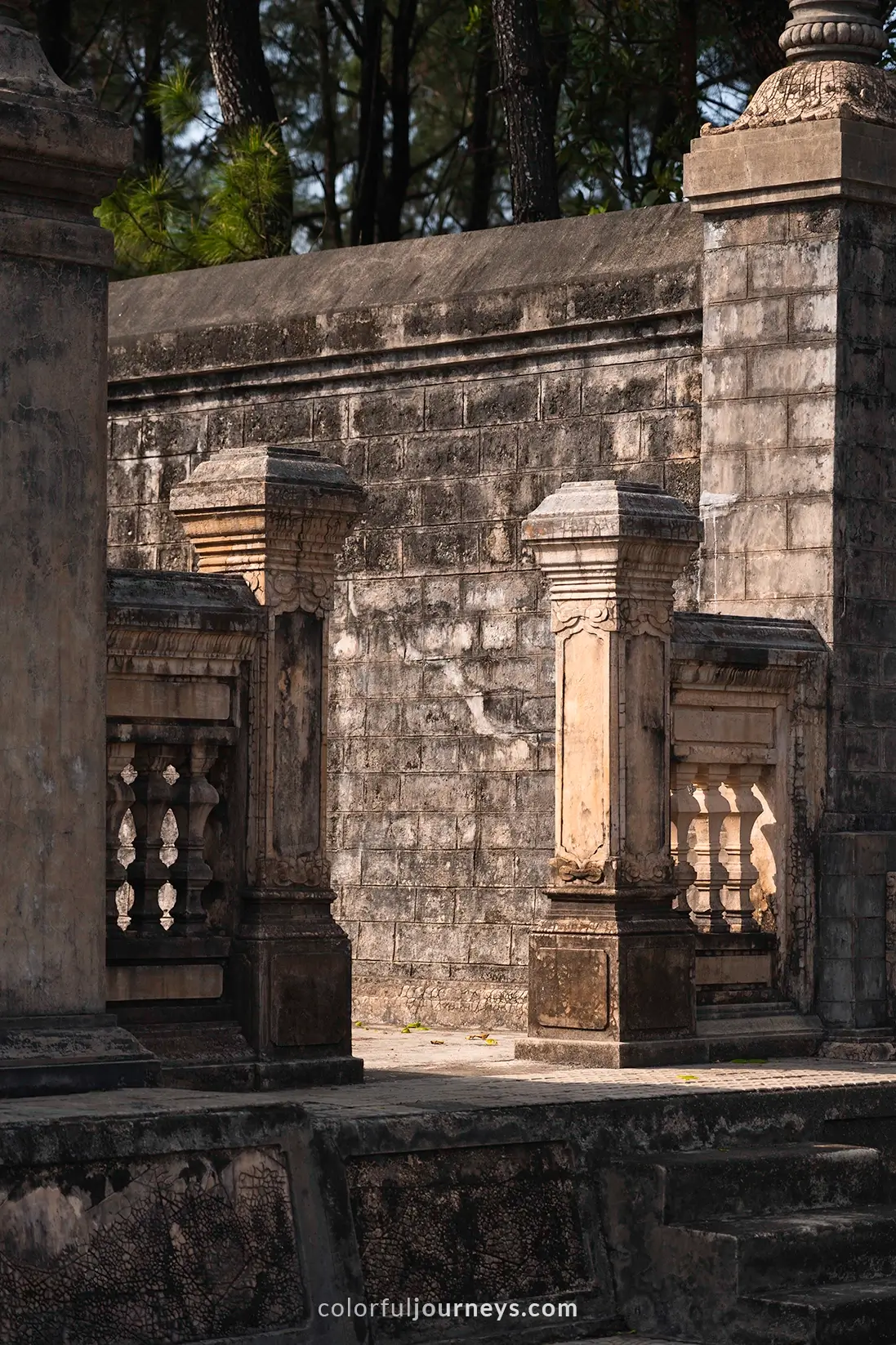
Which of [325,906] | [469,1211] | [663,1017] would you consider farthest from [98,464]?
[663,1017]

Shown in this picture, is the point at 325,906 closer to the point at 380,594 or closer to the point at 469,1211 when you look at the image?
the point at 469,1211

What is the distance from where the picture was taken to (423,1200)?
7.11m

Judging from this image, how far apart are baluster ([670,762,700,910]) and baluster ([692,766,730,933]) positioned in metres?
0.06

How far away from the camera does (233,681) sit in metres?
8.22

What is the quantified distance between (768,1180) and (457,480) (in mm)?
4400

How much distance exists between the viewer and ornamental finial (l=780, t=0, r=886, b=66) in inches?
403

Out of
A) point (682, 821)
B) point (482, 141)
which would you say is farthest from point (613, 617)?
point (482, 141)

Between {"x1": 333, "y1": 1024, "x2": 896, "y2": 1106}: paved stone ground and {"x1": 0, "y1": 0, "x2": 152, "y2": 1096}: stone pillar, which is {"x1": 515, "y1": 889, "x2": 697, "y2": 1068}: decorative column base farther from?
{"x1": 0, "y1": 0, "x2": 152, "y2": 1096}: stone pillar

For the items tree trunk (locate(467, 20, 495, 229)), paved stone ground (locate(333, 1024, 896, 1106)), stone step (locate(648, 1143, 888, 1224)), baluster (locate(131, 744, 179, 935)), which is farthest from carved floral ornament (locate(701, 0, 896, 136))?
tree trunk (locate(467, 20, 495, 229))

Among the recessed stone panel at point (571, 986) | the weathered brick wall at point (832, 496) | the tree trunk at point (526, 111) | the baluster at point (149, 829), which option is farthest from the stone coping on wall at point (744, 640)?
the tree trunk at point (526, 111)

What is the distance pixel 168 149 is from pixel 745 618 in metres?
20.2

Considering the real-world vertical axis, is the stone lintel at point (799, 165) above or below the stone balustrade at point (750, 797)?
above

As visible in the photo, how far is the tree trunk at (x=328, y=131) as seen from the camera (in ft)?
84.3

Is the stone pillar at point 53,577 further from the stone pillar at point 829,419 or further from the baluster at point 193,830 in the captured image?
the stone pillar at point 829,419
